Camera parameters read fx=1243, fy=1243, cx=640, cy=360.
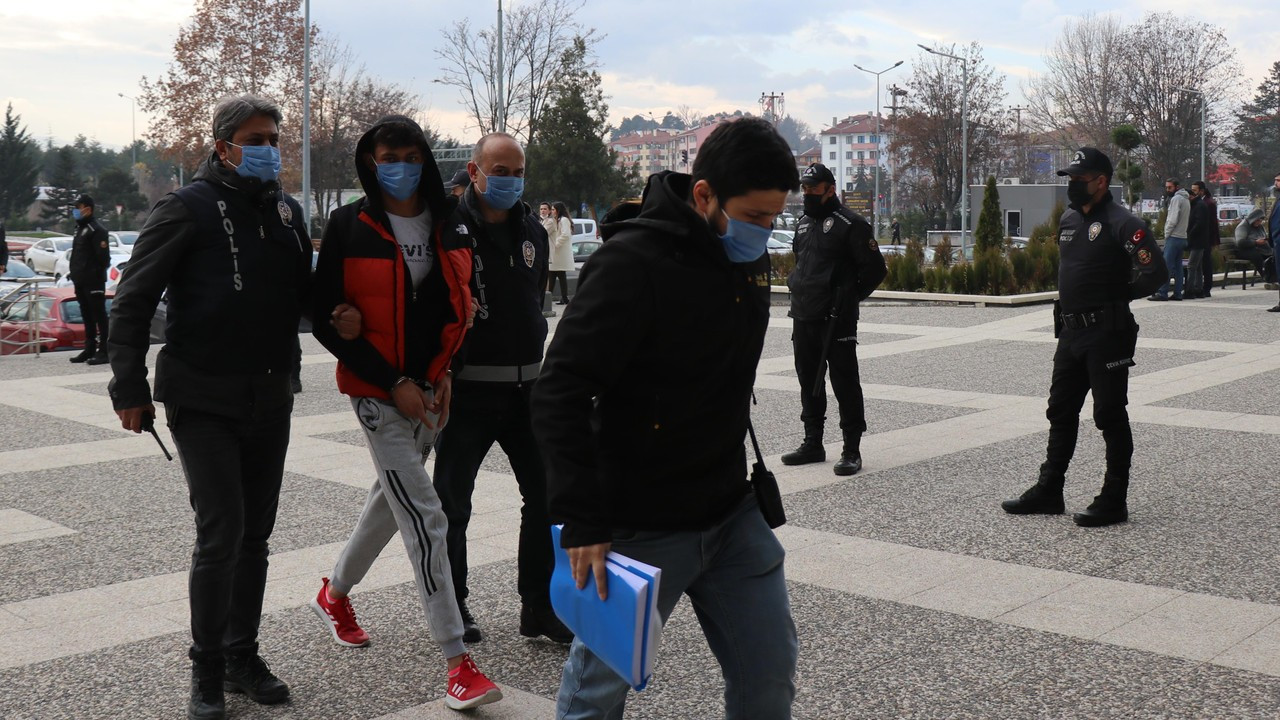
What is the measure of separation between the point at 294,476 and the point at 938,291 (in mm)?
17071

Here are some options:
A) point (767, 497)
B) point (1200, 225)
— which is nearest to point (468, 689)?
point (767, 497)

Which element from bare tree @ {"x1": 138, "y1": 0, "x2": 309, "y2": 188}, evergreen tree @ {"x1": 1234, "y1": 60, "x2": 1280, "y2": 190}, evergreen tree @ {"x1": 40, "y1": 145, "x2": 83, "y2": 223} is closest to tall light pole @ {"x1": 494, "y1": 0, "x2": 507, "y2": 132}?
bare tree @ {"x1": 138, "y1": 0, "x2": 309, "y2": 188}

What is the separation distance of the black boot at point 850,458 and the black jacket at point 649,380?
5293 mm

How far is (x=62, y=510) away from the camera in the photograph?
7262 mm

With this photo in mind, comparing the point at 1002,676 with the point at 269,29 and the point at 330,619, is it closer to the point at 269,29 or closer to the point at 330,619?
the point at 330,619

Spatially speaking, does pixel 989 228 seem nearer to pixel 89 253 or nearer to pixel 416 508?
pixel 89 253

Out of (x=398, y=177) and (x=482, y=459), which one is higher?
(x=398, y=177)

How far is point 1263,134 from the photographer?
276ft

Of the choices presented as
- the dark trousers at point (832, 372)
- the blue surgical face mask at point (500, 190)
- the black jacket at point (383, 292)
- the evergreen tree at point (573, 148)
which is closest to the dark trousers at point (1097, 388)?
the dark trousers at point (832, 372)

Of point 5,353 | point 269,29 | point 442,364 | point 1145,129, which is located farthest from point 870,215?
point 442,364

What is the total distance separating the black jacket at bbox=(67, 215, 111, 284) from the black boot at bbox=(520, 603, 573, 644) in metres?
11.4

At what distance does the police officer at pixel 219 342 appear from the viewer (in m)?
3.79

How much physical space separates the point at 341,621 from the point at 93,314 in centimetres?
1186

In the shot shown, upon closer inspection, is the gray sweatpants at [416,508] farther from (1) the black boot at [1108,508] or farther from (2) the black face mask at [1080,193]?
(2) the black face mask at [1080,193]
